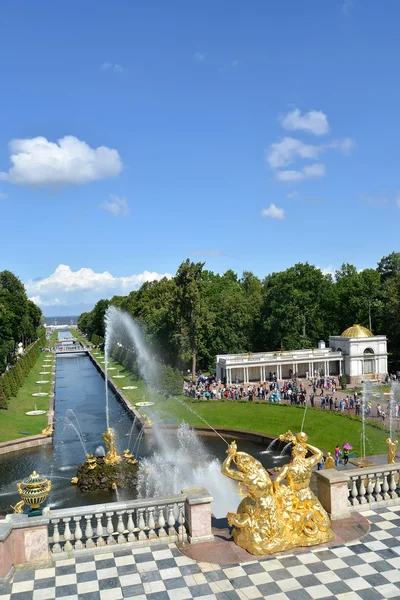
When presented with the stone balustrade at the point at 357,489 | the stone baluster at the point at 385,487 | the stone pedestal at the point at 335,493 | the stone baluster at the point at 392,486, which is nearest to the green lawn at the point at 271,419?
the stone baluster at the point at 392,486

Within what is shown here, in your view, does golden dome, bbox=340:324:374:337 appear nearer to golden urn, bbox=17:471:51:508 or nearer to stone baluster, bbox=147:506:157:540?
golden urn, bbox=17:471:51:508

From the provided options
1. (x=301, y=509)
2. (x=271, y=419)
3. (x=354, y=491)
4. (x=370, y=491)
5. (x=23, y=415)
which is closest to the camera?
(x=301, y=509)

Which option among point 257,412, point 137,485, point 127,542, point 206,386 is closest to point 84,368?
point 206,386

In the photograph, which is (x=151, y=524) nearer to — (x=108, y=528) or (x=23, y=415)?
(x=108, y=528)

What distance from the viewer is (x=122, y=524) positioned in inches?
511

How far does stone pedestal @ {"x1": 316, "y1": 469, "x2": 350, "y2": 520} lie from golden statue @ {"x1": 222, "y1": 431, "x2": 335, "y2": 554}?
92cm

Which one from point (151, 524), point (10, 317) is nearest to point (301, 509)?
point (151, 524)

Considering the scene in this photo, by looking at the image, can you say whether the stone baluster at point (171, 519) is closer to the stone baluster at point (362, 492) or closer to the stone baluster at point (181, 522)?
the stone baluster at point (181, 522)

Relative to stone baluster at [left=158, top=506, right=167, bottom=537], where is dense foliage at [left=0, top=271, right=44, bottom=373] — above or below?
above

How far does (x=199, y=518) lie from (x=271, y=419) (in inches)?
1133

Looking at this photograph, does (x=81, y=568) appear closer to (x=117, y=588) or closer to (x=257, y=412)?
(x=117, y=588)

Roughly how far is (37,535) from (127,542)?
87.3 inches

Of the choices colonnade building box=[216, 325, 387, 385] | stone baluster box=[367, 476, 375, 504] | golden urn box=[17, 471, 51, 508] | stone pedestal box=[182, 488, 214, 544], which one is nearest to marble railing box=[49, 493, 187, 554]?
stone pedestal box=[182, 488, 214, 544]

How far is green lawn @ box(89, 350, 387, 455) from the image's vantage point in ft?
113
